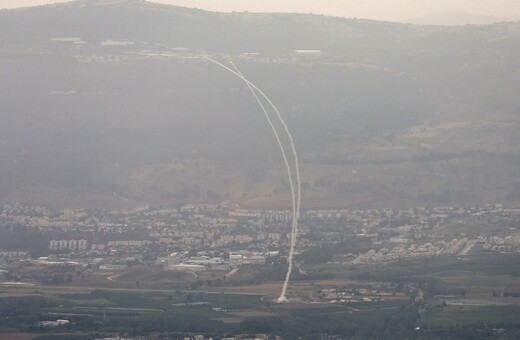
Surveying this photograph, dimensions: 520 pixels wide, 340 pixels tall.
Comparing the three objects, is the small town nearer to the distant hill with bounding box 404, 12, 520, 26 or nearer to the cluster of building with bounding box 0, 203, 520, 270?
the cluster of building with bounding box 0, 203, 520, 270

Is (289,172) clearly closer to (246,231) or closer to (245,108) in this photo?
(246,231)

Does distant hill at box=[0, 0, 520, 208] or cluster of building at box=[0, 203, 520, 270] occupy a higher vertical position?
distant hill at box=[0, 0, 520, 208]

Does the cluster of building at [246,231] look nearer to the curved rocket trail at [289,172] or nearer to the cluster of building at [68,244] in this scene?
the cluster of building at [68,244]

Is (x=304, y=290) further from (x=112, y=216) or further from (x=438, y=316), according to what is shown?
(x=112, y=216)

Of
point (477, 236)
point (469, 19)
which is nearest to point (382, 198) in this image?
point (477, 236)

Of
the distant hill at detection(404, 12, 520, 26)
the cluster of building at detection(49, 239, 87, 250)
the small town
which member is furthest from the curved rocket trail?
the distant hill at detection(404, 12, 520, 26)

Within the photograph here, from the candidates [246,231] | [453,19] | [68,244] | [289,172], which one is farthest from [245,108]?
[453,19]

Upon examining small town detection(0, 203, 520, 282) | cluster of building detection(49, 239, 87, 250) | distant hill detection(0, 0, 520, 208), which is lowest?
cluster of building detection(49, 239, 87, 250)

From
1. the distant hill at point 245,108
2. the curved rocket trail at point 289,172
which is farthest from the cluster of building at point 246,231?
the distant hill at point 245,108

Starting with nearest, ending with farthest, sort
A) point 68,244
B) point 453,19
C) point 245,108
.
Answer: point 68,244 → point 245,108 → point 453,19
